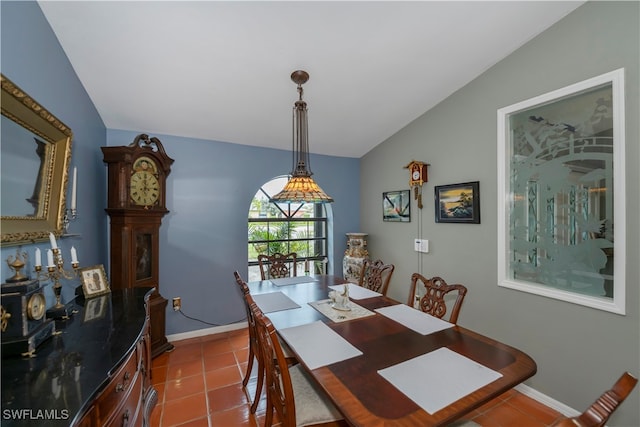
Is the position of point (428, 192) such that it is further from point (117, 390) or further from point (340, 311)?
point (117, 390)

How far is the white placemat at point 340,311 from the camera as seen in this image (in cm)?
174

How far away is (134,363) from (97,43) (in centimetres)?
210

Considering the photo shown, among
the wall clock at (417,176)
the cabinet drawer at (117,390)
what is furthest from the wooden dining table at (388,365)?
the wall clock at (417,176)

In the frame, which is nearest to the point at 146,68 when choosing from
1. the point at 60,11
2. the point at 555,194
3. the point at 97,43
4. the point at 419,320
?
the point at 97,43

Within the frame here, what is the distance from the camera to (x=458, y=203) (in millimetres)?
2668

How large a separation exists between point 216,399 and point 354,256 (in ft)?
7.29

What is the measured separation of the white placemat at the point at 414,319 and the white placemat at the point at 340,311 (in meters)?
0.12

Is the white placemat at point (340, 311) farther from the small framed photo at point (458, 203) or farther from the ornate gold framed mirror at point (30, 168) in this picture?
the ornate gold framed mirror at point (30, 168)

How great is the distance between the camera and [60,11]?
1.61m

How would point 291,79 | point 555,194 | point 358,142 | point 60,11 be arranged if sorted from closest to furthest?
point 60,11, point 555,194, point 291,79, point 358,142

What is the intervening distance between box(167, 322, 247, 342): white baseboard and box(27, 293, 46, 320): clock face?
6.84 ft

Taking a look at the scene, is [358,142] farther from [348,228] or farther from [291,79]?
[291,79]

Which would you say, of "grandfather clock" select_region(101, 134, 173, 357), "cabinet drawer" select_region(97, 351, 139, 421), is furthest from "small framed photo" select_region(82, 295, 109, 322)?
"grandfather clock" select_region(101, 134, 173, 357)

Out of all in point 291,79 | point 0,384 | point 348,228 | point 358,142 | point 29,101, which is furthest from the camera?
point 348,228
